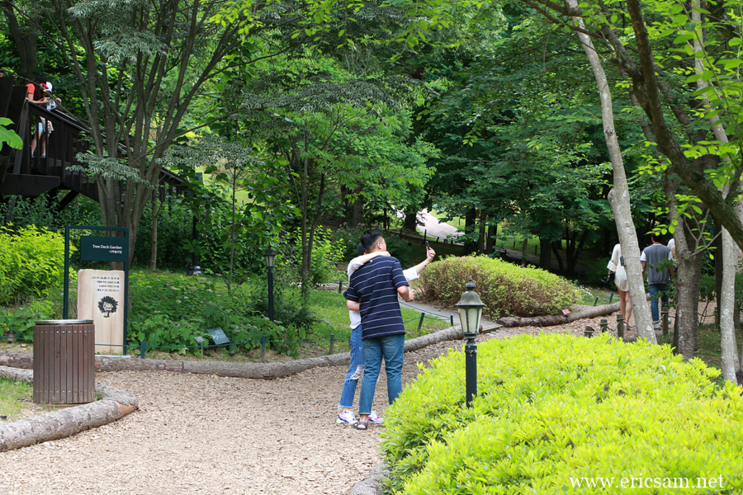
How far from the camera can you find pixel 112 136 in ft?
30.1

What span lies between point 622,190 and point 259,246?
6766mm

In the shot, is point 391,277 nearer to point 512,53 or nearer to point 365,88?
point 365,88

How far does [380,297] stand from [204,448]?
6.48 ft

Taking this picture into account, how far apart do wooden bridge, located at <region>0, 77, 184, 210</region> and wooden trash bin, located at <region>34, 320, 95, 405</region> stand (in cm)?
412

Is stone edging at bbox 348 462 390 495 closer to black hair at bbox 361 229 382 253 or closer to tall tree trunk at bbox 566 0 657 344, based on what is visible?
black hair at bbox 361 229 382 253

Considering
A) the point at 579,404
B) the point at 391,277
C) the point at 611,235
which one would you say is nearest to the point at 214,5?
the point at 391,277

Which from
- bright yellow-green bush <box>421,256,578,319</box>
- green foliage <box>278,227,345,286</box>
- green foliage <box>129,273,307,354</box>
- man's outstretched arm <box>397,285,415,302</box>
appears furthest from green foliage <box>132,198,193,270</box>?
man's outstretched arm <box>397,285,415,302</box>

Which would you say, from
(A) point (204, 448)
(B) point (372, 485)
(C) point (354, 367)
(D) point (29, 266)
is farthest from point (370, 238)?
(D) point (29, 266)

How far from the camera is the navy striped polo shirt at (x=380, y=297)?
5.43 meters

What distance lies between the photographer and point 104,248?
7.93 m

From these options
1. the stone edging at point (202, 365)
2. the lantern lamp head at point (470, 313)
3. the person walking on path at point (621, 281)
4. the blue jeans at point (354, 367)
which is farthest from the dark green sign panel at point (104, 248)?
the person walking on path at point (621, 281)

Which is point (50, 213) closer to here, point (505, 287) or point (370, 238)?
point (505, 287)

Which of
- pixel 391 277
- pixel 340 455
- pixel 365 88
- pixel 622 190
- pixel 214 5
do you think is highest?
pixel 214 5

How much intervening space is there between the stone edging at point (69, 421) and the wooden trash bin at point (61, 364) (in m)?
0.23
